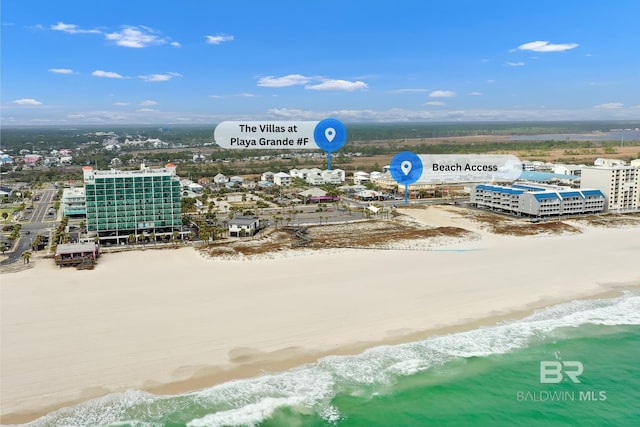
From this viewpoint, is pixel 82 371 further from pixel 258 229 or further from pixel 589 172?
pixel 589 172

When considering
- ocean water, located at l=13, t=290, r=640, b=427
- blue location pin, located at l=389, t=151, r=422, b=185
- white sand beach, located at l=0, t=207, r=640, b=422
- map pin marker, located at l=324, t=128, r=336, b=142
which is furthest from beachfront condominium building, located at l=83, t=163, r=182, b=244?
blue location pin, located at l=389, t=151, r=422, b=185

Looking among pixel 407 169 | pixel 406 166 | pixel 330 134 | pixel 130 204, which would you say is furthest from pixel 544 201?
pixel 130 204

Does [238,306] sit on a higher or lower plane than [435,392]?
higher

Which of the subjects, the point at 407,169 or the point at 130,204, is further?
the point at 407,169

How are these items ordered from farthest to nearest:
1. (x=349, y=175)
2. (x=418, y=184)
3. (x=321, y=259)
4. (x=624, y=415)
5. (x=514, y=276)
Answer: (x=349, y=175)
(x=418, y=184)
(x=321, y=259)
(x=514, y=276)
(x=624, y=415)

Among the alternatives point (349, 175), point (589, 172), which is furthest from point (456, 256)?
point (349, 175)

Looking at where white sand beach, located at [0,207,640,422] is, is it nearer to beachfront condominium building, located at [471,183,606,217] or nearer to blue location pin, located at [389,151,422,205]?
beachfront condominium building, located at [471,183,606,217]

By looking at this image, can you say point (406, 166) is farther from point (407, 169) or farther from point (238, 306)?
point (238, 306)
